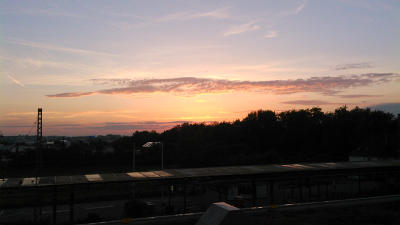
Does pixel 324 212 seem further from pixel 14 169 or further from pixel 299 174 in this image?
pixel 14 169

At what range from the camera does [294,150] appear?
227 ft

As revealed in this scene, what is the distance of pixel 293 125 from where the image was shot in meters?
72.0

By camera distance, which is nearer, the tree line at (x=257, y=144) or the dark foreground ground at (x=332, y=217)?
the dark foreground ground at (x=332, y=217)

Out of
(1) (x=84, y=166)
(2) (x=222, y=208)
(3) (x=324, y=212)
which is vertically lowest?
(1) (x=84, y=166)

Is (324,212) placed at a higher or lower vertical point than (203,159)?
higher

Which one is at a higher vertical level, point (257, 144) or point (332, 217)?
point (332, 217)

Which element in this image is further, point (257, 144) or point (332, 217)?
point (257, 144)

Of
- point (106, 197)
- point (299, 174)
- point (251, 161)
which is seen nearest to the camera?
point (299, 174)

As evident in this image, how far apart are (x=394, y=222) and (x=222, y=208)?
213 inches

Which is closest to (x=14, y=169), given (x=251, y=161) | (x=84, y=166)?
(x=84, y=166)

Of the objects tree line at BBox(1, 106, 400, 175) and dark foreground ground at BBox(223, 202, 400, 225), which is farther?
tree line at BBox(1, 106, 400, 175)

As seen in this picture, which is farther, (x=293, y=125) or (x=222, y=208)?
(x=293, y=125)

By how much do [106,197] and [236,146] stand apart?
123 ft

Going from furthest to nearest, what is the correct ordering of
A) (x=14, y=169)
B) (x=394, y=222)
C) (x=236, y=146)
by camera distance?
(x=236, y=146) → (x=14, y=169) → (x=394, y=222)
